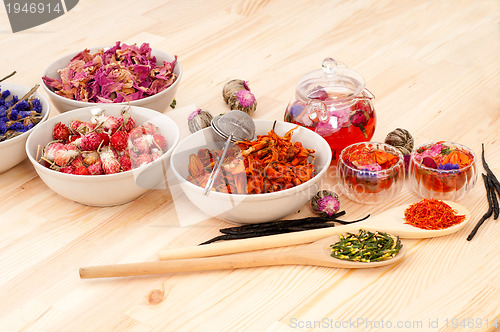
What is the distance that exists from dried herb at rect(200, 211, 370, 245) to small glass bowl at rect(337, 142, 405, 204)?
7 cm

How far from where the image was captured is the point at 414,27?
207cm

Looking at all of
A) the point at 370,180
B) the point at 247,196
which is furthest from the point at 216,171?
the point at 370,180

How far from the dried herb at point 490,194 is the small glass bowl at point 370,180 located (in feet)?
0.55

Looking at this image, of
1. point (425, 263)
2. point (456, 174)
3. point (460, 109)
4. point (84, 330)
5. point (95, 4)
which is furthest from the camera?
point (95, 4)

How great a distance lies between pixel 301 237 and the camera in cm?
116

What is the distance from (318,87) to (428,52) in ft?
2.24

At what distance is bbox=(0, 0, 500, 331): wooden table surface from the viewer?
1021 mm

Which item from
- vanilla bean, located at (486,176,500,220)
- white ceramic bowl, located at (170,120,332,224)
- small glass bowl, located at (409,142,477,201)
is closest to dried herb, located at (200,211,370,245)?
white ceramic bowl, located at (170,120,332,224)

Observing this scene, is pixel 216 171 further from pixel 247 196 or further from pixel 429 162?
pixel 429 162

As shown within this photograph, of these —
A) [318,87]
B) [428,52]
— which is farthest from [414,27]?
[318,87]

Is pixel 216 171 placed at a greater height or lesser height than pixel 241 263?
greater

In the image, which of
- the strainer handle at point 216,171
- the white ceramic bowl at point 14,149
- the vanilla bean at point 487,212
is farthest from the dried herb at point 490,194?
the white ceramic bowl at point 14,149

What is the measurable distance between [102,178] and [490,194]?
0.78m

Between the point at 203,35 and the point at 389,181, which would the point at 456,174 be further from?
the point at 203,35
